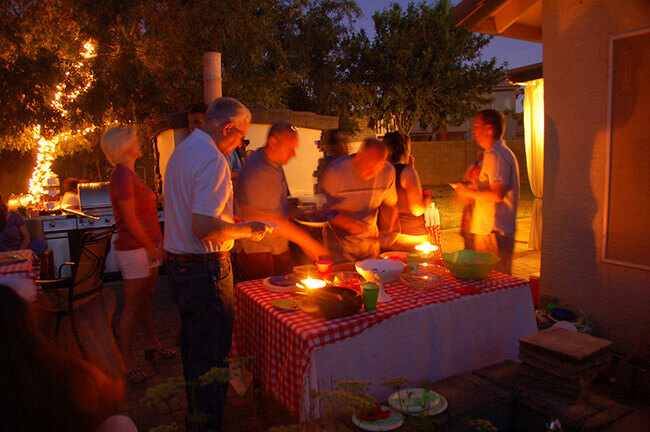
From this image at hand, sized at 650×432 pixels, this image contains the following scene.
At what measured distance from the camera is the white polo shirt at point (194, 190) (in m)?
2.32

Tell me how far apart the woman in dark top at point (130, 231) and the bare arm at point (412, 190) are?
234cm

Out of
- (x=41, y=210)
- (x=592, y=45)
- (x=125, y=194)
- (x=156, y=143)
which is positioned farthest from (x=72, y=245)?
(x=592, y=45)

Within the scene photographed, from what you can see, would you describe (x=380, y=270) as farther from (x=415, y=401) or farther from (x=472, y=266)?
(x=415, y=401)

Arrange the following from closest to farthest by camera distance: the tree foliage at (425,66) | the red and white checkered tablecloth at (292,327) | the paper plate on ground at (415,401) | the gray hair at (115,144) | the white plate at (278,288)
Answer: the paper plate on ground at (415,401) → the red and white checkered tablecloth at (292,327) → the white plate at (278,288) → the gray hair at (115,144) → the tree foliage at (425,66)

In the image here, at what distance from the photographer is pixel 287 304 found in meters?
2.60

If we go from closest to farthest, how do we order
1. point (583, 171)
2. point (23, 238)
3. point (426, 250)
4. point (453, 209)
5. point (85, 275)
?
point (426, 250) < point (583, 171) < point (85, 275) < point (23, 238) < point (453, 209)

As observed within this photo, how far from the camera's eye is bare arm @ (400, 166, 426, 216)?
451 centimetres

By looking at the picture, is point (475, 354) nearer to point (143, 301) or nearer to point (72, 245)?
point (143, 301)

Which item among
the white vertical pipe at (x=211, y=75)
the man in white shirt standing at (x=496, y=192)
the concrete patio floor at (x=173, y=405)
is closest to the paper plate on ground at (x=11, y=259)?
the concrete patio floor at (x=173, y=405)

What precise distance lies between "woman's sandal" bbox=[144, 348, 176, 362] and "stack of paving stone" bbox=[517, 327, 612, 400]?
9.83ft

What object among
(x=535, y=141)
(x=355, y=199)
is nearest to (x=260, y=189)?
(x=355, y=199)

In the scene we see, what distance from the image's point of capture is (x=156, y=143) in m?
9.51

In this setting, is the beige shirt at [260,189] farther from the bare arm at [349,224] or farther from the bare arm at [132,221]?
the bare arm at [132,221]

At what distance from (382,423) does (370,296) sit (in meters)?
0.66
